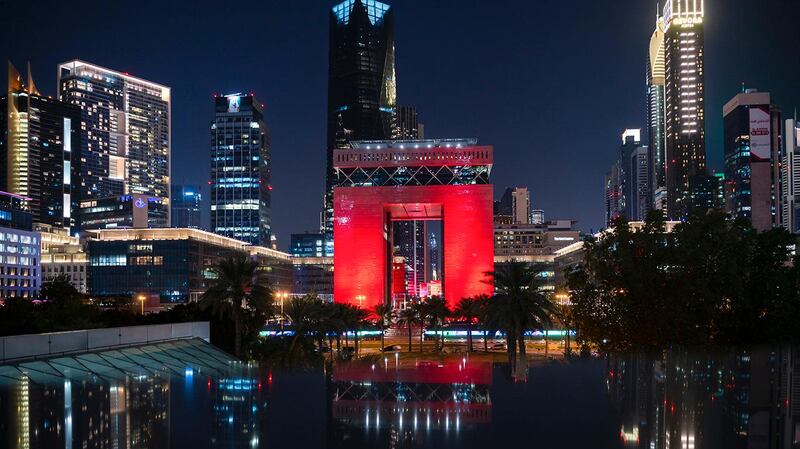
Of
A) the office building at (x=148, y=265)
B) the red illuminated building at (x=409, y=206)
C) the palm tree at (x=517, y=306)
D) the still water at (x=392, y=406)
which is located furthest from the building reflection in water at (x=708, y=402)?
the office building at (x=148, y=265)

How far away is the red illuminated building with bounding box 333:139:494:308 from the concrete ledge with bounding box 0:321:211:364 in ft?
256

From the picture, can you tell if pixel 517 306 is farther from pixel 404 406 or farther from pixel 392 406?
pixel 392 406

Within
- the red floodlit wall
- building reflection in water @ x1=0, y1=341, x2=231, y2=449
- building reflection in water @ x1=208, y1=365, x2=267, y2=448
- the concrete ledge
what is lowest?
building reflection in water @ x1=208, y1=365, x2=267, y2=448

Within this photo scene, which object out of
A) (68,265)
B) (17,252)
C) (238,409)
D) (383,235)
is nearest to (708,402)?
(238,409)

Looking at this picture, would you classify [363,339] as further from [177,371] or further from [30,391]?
[30,391]

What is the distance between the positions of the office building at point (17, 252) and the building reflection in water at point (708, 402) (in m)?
138

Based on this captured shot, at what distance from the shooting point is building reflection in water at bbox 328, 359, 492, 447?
62.1 ft

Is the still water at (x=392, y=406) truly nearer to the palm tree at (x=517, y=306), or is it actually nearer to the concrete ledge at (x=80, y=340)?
the concrete ledge at (x=80, y=340)

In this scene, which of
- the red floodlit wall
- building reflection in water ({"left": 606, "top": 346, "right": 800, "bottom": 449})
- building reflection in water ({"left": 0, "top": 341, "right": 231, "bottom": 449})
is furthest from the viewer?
the red floodlit wall

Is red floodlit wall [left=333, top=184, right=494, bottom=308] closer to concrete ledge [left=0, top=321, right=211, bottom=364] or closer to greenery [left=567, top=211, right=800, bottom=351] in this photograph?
greenery [left=567, top=211, right=800, bottom=351]

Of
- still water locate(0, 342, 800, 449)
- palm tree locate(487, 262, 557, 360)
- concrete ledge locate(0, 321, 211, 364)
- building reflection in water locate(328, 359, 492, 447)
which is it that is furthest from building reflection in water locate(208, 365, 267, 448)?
palm tree locate(487, 262, 557, 360)

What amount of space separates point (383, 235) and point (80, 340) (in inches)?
3532

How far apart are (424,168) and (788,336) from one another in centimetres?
8246

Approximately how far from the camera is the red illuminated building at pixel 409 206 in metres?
116
